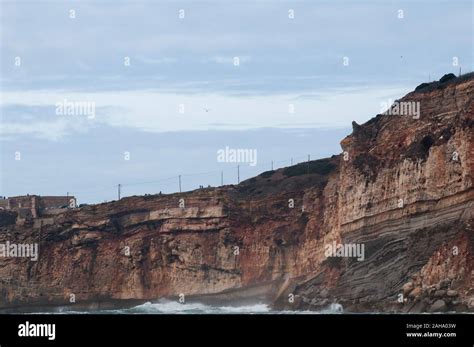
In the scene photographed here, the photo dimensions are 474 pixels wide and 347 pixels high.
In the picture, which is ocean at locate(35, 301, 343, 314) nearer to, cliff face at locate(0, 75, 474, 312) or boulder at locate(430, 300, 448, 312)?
cliff face at locate(0, 75, 474, 312)

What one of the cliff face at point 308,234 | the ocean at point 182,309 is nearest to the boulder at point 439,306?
the cliff face at point 308,234

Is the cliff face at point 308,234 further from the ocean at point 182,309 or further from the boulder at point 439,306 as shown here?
the ocean at point 182,309

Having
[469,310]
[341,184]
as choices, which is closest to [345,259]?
[341,184]

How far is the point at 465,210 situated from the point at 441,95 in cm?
1005

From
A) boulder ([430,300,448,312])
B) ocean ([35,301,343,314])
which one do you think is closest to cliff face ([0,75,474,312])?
boulder ([430,300,448,312])

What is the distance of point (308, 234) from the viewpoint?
312 ft

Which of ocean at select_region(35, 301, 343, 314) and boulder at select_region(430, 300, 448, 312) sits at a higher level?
boulder at select_region(430, 300, 448, 312)

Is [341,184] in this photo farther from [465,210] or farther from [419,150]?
[465,210]

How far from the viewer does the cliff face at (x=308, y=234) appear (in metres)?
76.0

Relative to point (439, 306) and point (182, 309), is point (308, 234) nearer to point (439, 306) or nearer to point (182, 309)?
point (182, 309)

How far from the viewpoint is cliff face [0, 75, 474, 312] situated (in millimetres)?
76000

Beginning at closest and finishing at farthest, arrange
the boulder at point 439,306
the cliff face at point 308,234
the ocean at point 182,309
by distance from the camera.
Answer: the boulder at point 439,306 → the cliff face at point 308,234 → the ocean at point 182,309

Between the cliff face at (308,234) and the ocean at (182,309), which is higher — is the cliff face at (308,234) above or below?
above
